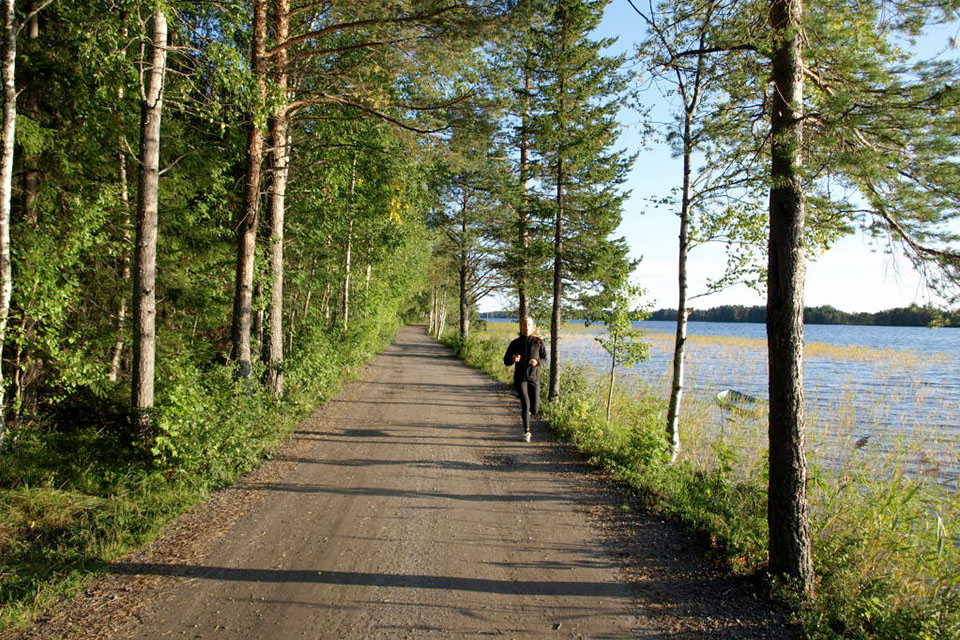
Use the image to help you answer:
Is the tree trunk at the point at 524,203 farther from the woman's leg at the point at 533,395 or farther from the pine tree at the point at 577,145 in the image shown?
the woman's leg at the point at 533,395

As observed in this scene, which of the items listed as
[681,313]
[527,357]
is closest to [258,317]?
[527,357]

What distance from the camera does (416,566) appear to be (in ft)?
13.1

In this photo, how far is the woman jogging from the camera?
8102mm

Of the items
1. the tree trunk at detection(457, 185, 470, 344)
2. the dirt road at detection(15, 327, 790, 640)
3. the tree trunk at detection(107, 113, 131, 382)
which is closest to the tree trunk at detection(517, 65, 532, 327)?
the tree trunk at detection(457, 185, 470, 344)

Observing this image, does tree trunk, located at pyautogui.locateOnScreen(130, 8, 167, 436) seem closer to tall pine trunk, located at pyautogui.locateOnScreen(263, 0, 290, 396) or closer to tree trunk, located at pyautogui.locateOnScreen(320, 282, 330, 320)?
tall pine trunk, located at pyautogui.locateOnScreen(263, 0, 290, 396)

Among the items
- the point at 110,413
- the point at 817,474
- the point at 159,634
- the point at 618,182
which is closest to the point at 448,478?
the point at 159,634

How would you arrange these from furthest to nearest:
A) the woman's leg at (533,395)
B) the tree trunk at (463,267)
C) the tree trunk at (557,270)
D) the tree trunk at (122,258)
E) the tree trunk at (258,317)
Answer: the tree trunk at (463,267), the tree trunk at (557,270), the tree trunk at (258,317), the woman's leg at (533,395), the tree trunk at (122,258)

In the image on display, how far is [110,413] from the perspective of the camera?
28.5 ft

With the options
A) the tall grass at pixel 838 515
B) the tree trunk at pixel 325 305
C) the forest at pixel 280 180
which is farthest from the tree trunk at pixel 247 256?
the tree trunk at pixel 325 305

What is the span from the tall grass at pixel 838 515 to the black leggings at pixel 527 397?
2.49 ft

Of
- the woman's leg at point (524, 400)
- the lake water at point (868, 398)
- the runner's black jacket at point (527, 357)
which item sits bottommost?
the lake water at point (868, 398)

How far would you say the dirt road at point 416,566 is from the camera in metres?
3.26

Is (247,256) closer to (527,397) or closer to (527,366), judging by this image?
(527,366)

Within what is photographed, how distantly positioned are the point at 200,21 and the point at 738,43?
7.82 metres
